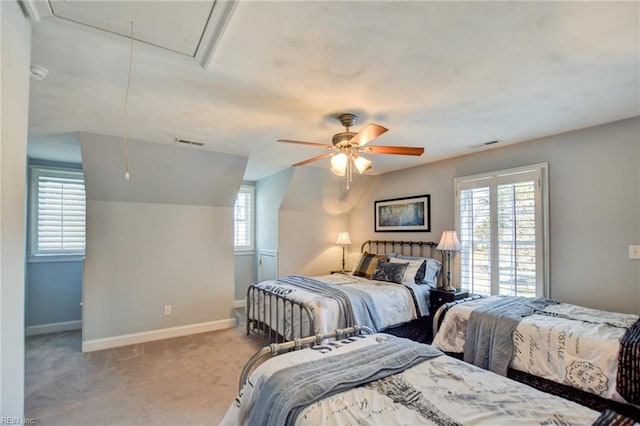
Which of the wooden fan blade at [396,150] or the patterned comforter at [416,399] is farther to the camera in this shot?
the wooden fan blade at [396,150]

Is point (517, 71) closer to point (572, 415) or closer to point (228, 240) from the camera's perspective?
point (572, 415)

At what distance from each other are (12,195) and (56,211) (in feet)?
13.0

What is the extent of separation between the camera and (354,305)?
3.28m

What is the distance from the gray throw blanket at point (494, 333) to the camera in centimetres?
249

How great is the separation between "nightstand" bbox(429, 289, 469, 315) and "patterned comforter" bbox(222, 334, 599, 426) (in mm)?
2105

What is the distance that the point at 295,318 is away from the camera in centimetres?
329

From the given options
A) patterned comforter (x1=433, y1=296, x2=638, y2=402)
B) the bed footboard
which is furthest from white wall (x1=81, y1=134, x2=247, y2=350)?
patterned comforter (x1=433, y1=296, x2=638, y2=402)

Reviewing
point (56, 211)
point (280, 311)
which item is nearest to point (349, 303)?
point (280, 311)

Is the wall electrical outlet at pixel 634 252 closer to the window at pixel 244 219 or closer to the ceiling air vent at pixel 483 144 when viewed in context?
the ceiling air vent at pixel 483 144

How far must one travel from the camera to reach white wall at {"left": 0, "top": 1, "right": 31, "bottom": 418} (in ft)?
4.09

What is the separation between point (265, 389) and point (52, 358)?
3.40 m

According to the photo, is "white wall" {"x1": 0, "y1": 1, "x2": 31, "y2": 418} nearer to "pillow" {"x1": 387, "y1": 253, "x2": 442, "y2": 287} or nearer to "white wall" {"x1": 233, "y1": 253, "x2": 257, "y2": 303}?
"pillow" {"x1": 387, "y1": 253, "x2": 442, "y2": 287}

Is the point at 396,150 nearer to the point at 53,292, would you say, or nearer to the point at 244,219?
the point at 244,219

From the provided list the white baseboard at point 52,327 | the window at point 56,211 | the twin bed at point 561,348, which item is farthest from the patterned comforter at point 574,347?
the window at point 56,211
